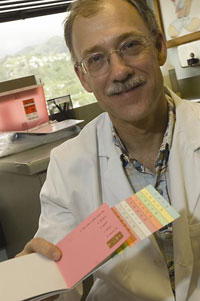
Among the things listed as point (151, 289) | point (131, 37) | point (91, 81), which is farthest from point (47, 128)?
point (151, 289)

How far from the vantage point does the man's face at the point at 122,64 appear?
1013 millimetres

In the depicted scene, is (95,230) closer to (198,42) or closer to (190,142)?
(190,142)

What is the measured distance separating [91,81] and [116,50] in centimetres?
13

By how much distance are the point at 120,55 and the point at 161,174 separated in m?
0.38

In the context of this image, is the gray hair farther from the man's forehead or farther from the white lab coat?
the white lab coat

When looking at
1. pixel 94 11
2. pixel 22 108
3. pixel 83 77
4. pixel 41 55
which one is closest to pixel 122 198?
pixel 83 77

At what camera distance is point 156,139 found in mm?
1147

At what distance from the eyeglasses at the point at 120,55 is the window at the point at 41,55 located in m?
1.46

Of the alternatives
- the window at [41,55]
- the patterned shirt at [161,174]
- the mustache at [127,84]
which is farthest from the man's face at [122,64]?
the window at [41,55]

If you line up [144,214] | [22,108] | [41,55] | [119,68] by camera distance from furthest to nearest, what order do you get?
[41,55] < [22,108] < [119,68] < [144,214]

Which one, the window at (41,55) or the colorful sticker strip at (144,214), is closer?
the colorful sticker strip at (144,214)

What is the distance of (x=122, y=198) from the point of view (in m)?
1.10

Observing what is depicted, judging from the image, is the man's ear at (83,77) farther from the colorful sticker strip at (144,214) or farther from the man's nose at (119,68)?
the colorful sticker strip at (144,214)

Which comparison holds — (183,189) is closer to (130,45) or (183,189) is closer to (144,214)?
(144,214)
